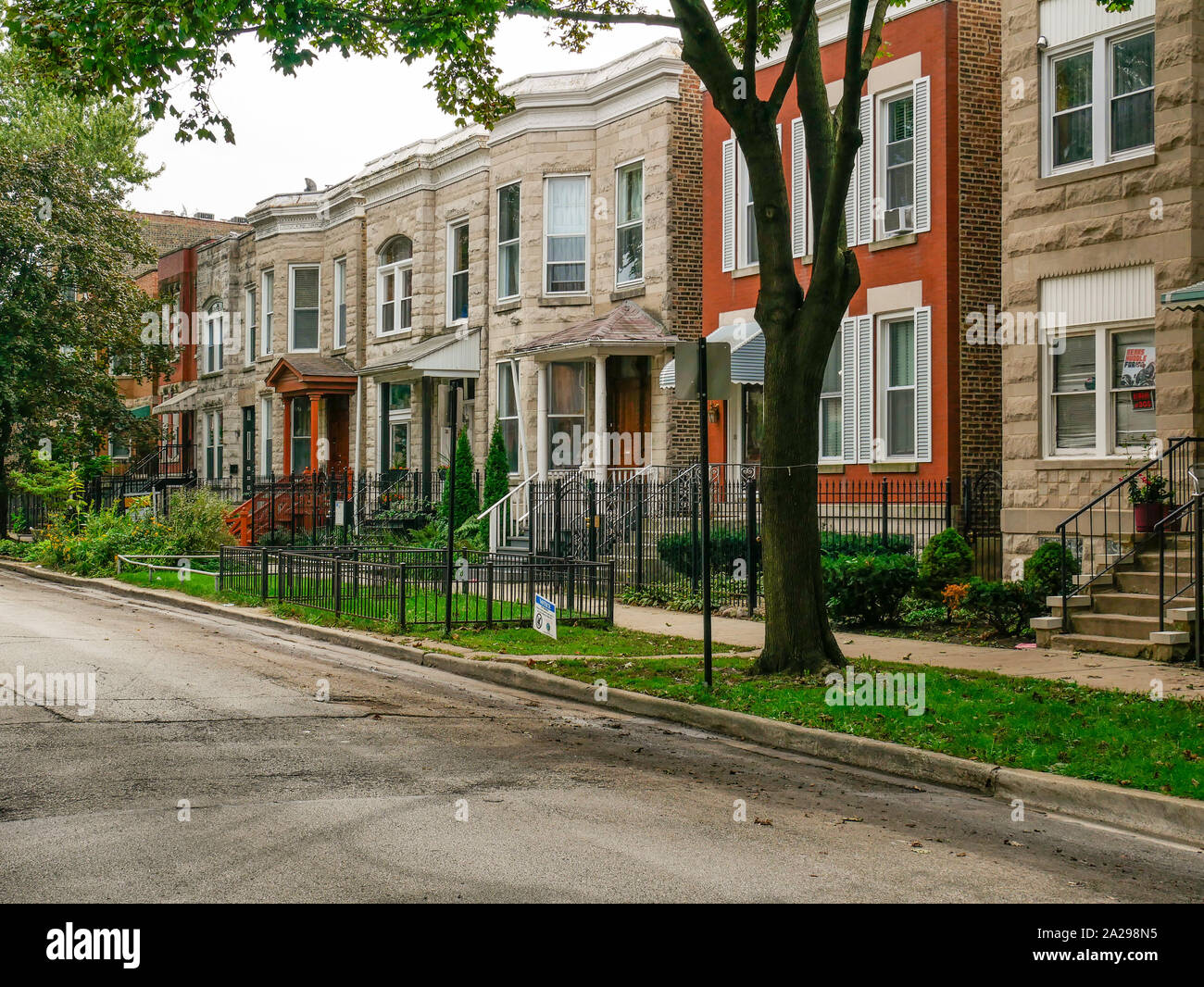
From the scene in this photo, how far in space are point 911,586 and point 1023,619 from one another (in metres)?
1.66

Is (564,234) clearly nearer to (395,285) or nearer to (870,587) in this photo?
(395,285)

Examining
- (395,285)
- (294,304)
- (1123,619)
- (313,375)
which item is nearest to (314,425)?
(313,375)

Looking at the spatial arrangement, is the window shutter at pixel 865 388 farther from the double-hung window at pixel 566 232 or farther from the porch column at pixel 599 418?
the double-hung window at pixel 566 232

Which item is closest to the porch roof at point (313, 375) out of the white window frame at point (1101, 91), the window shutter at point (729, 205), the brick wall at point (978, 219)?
the window shutter at point (729, 205)

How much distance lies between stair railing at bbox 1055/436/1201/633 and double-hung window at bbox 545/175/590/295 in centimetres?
1377

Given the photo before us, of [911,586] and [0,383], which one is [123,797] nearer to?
[911,586]

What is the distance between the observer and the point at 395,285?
3469 centimetres

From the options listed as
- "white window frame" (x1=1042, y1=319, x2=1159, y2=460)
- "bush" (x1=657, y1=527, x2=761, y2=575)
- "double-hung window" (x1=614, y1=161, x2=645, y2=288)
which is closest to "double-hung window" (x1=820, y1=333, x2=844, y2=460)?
"bush" (x1=657, y1=527, x2=761, y2=575)

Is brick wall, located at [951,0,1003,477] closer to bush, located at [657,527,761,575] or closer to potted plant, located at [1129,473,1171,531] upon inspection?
bush, located at [657,527,761,575]

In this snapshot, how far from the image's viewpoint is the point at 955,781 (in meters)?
8.70

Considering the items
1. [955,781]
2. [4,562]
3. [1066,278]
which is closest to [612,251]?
[1066,278]

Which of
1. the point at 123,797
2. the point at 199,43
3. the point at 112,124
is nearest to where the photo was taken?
the point at 123,797

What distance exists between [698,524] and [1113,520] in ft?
20.0

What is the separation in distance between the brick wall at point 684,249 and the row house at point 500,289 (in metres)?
0.04
